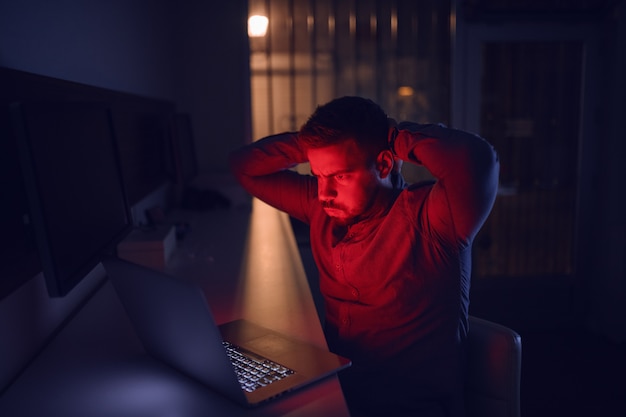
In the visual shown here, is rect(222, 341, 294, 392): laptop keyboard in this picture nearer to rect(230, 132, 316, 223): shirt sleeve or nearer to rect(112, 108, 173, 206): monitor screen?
rect(230, 132, 316, 223): shirt sleeve

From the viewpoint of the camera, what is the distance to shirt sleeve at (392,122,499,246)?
48.1 inches

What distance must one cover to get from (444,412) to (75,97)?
135 centimetres

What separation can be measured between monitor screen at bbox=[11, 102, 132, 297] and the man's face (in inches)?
21.0

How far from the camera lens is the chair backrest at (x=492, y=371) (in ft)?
4.24

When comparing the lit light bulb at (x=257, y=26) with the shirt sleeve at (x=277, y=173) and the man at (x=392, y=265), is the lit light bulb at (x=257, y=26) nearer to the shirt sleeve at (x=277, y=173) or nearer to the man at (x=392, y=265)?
the shirt sleeve at (x=277, y=173)

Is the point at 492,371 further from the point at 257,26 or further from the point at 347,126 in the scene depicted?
A: the point at 257,26

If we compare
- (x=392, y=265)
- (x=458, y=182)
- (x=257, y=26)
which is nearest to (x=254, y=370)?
(x=392, y=265)

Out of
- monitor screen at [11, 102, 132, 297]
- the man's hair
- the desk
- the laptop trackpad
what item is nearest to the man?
the man's hair

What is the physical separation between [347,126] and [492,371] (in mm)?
710

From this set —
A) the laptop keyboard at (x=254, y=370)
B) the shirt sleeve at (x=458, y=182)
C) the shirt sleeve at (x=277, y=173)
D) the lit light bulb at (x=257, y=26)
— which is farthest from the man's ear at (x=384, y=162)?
the lit light bulb at (x=257, y=26)

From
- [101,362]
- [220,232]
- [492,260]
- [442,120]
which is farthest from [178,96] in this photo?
[101,362]

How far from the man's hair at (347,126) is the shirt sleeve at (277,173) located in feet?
0.90

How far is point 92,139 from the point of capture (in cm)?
129

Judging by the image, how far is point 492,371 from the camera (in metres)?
1.32
